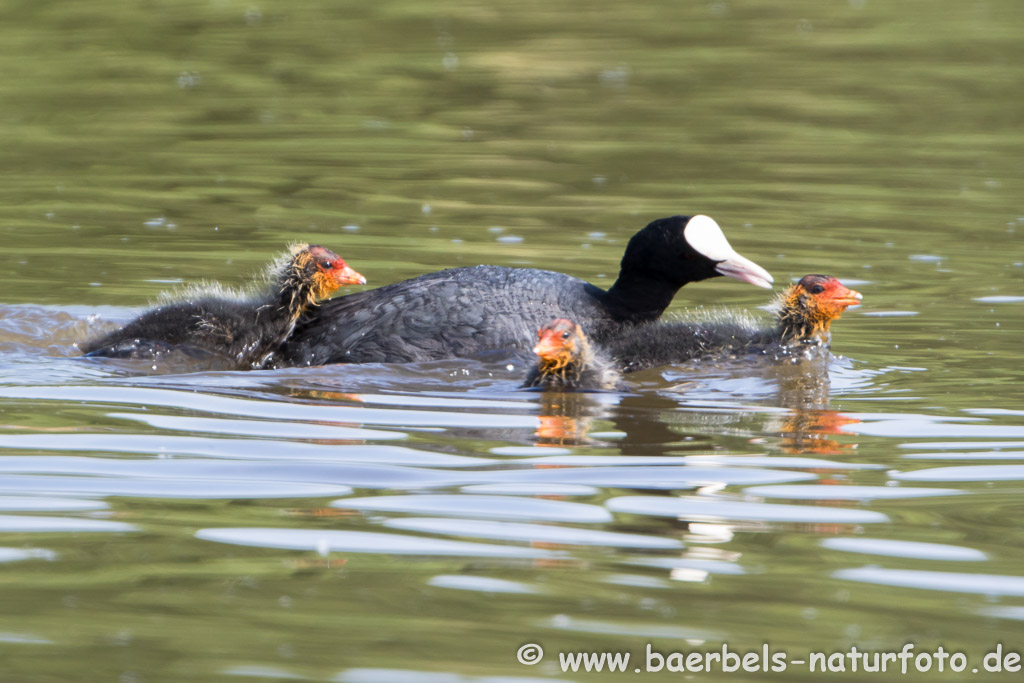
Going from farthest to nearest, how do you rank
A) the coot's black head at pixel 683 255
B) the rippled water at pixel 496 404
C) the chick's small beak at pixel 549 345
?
the coot's black head at pixel 683 255 < the chick's small beak at pixel 549 345 < the rippled water at pixel 496 404

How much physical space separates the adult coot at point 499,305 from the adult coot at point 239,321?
0.14 meters

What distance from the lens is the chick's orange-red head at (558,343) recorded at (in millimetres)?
7730

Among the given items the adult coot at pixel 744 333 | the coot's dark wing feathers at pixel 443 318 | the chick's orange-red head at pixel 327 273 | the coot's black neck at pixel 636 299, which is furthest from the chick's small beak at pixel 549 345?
the chick's orange-red head at pixel 327 273

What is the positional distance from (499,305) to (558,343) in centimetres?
93

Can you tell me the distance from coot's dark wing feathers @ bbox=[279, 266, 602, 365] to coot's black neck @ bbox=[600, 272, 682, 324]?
0.13 meters

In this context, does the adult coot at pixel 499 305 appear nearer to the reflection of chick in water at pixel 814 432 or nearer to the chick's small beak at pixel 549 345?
the chick's small beak at pixel 549 345

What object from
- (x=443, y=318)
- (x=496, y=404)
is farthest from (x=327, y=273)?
(x=496, y=404)

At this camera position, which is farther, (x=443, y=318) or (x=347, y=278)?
(x=347, y=278)

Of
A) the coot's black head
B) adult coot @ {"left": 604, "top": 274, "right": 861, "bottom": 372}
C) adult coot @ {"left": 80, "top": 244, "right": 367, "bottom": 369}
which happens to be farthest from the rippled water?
the coot's black head

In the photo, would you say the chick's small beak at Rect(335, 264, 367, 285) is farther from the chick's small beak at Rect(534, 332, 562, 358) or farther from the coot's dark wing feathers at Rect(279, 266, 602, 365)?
the chick's small beak at Rect(534, 332, 562, 358)

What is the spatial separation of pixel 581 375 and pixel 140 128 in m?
10.3

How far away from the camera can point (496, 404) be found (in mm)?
7723

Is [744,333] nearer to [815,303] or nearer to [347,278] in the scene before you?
[815,303]

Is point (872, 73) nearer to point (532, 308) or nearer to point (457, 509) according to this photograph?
point (532, 308)
